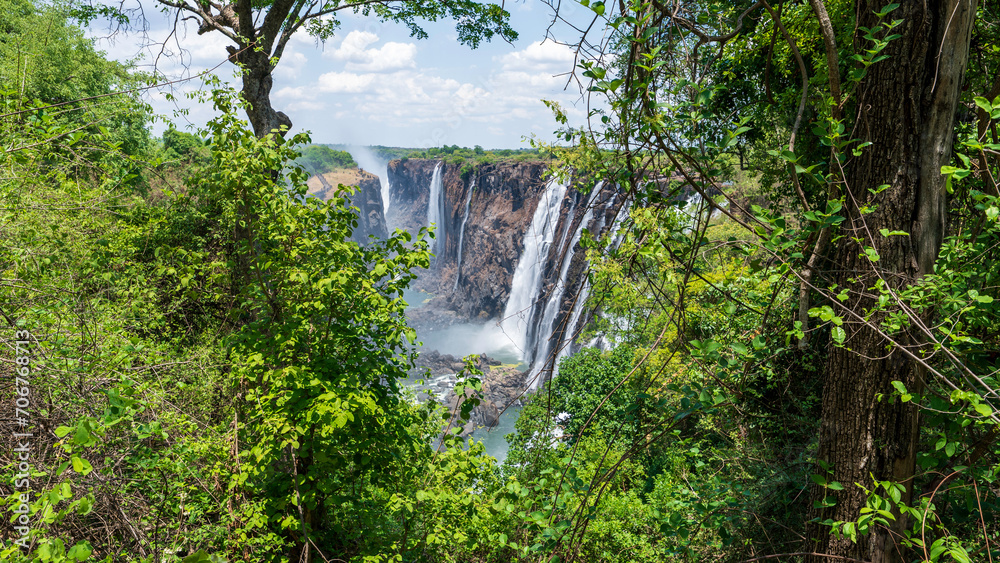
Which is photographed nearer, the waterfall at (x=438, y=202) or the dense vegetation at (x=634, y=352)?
the dense vegetation at (x=634, y=352)

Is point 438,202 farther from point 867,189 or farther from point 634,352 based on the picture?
point 867,189

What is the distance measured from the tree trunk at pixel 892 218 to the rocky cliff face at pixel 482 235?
37.4 metres

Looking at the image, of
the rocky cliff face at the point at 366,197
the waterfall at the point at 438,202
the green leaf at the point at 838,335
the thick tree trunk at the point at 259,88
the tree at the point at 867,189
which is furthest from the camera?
the rocky cliff face at the point at 366,197

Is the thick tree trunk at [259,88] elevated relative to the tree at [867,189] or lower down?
elevated

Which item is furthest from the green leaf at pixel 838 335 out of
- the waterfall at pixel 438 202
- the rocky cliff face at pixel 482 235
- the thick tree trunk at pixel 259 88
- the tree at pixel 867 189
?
the waterfall at pixel 438 202

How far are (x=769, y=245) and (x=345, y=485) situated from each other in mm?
4103

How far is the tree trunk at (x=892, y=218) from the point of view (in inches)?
73.4

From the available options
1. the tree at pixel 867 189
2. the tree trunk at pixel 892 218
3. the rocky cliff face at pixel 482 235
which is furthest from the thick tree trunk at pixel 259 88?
the rocky cliff face at pixel 482 235

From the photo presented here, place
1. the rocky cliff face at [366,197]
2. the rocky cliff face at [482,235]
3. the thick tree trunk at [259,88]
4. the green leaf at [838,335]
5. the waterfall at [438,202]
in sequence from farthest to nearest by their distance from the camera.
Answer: the rocky cliff face at [366,197] → the waterfall at [438,202] → the rocky cliff face at [482,235] → the thick tree trunk at [259,88] → the green leaf at [838,335]

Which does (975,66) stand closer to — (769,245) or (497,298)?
(769,245)

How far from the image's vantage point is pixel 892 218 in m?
1.92

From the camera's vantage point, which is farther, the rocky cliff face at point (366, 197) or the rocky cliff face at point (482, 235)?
the rocky cliff face at point (366, 197)

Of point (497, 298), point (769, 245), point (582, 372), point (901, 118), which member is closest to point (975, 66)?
point (901, 118)

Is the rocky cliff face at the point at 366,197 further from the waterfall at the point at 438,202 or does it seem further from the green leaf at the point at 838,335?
the green leaf at the point at 838,335
